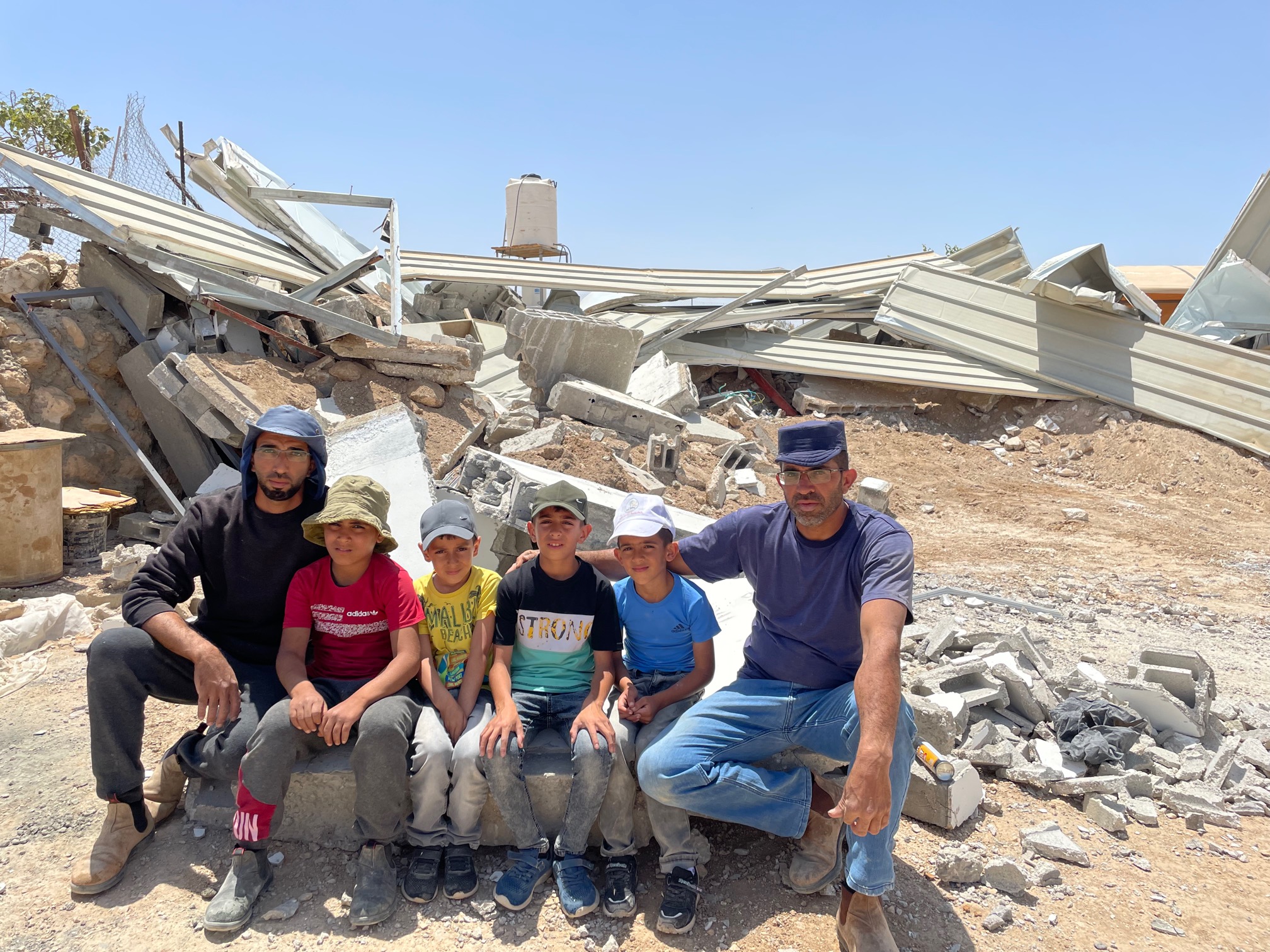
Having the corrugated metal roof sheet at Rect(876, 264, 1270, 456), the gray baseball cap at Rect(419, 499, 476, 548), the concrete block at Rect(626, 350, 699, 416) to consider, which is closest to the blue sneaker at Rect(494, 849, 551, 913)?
the gray baseball cap at Rect(419, 499, 476, 548)

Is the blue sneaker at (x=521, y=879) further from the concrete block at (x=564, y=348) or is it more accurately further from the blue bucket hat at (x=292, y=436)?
the concrete block at (x=564, y=348)

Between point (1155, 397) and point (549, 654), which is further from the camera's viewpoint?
point (1155, 397)

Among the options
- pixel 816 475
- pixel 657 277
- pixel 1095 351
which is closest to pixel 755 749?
pixel 816 475

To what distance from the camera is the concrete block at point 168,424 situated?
287 inches

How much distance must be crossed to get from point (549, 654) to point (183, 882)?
141 centimetres

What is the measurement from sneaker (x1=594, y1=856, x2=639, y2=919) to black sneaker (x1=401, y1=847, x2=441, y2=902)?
564mm

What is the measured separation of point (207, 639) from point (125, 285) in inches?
237

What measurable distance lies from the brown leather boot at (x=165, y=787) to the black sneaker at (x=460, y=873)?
3.60ft

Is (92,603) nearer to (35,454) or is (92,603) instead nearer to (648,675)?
(35,454)

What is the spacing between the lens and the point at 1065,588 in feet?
21.7

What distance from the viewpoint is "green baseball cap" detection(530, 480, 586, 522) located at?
2958 millimetres

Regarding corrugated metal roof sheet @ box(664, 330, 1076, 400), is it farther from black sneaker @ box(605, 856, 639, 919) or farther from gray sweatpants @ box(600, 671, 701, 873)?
black sneaker @ box(605, 856, 639, 919)

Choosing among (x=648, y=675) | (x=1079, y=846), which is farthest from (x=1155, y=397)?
(x=648, y=675)

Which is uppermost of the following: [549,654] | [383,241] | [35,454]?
[383,241]
